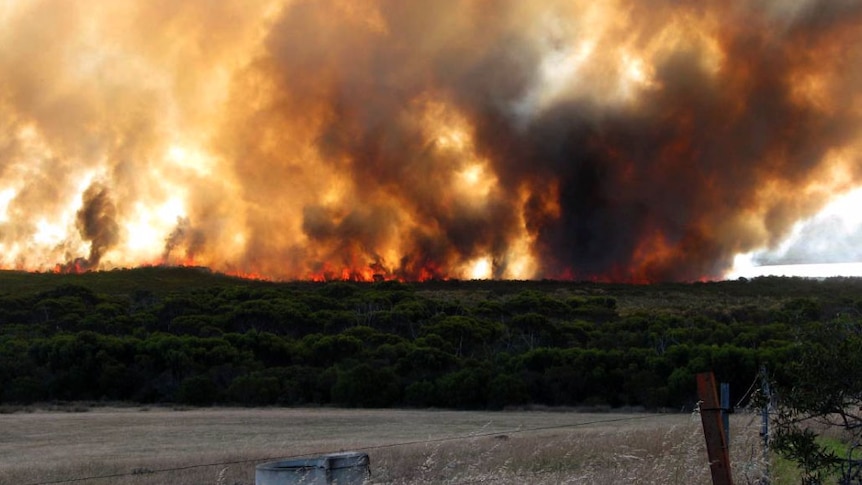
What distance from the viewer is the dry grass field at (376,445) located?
14867 mm

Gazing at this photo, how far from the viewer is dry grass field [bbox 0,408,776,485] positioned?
48.8 ft

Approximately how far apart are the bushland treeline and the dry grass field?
460 cm

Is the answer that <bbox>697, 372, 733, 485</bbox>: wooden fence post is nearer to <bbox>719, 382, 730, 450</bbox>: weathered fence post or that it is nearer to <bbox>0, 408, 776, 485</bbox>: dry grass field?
<bbox>719, 382, 730, 450</bbox>: weathered fence post

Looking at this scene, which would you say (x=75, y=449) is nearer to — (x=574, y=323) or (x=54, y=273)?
(x=574, y=323)

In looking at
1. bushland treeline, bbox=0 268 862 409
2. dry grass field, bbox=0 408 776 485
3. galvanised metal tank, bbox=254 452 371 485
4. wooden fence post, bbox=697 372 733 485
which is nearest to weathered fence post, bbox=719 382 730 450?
dry grass field, bbox=0 408 776 485

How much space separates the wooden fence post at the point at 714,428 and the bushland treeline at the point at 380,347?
28.2 meters

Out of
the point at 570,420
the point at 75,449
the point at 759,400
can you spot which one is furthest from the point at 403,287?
the point at 759,400

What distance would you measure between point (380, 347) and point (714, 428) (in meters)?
53.0

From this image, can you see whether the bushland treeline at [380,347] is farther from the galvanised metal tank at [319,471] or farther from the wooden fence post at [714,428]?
Result: the wooden fence post at [714,428]

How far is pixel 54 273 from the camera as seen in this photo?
116062 mm

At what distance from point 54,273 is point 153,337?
6089 cm

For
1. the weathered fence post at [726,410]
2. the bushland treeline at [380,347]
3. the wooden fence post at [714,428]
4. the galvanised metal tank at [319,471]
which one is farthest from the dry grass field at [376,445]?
the bushland treeline at [380,347]

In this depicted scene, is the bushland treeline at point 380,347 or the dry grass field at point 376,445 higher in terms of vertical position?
the bushland treeline at point 380,347

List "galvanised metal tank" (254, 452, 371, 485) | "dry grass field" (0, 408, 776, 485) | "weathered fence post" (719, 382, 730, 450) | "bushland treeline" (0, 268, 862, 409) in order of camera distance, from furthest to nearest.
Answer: "bushland treeline" (0, 268, 862, 409)
"galvanised metal tank" (254, 452, 371, 485)
"dry grass field" (0, 408, 776, 485)
"weathered fence post" (719, 382, 730, 450)
